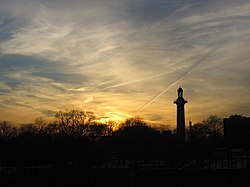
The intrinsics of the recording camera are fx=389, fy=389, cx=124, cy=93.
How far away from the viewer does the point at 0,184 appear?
87.9 feet

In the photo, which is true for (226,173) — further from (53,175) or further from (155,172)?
(53,175)

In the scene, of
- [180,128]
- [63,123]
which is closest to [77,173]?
Answer: [180,128]

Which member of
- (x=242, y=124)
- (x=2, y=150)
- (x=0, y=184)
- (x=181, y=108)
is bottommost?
(x=0, y=184)

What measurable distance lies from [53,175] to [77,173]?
197 cm

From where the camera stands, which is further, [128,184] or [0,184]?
[0,184]

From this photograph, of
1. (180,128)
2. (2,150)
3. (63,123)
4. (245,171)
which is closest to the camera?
(245,171)

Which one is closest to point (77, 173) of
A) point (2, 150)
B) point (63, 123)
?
point (2, 150)

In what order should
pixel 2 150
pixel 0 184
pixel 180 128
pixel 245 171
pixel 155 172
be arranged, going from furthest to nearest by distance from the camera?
pixel 180 128 → pixel 2 150 → pixel 0 184 → pixel 155 172 → pixel 245 171

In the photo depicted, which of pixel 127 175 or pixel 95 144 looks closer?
pixel 127 175

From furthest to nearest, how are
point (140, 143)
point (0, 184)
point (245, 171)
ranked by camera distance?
point (140, 143) → point (0, 184) → point (245, 171)

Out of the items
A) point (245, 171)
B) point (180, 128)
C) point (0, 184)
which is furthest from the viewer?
point (180, 128)

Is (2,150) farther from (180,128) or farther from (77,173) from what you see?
(180,128)

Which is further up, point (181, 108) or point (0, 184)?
point (181, 108)

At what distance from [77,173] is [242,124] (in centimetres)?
2376
